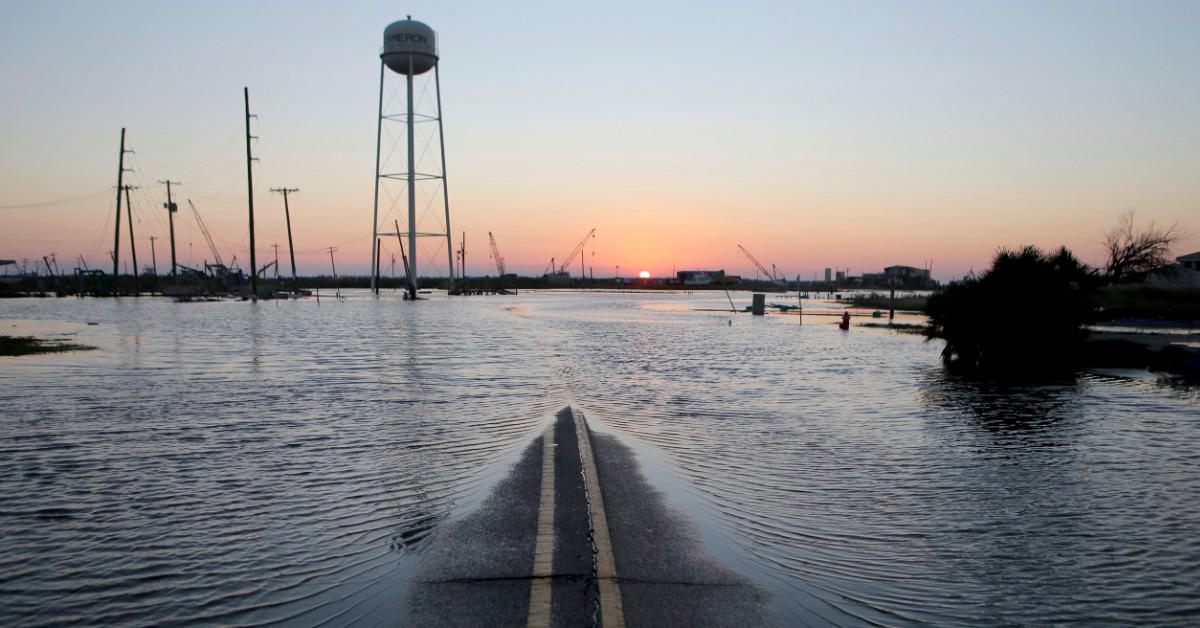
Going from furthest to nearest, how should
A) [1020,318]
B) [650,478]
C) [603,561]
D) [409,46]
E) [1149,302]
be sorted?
1. [409,46]
2. [1149,302]
3. [1020,318]
4. [650,478]
5. [603,561]

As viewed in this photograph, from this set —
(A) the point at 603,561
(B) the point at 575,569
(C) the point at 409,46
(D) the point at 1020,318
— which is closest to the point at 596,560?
(A) the point at 603,561

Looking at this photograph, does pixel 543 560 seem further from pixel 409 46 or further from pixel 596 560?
pixel 409 46

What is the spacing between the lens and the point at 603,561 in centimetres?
668

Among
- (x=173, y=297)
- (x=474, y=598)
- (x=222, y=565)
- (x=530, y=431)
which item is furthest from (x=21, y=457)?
(x=173, y=297)

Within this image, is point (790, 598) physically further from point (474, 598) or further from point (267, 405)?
point (267, 405)

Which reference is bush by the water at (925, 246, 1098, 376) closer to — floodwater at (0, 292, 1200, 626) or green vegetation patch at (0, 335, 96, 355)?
floodwater at (0, 292, 1200, 626)

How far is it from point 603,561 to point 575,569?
326 millimetres

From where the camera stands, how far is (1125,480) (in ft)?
35.1

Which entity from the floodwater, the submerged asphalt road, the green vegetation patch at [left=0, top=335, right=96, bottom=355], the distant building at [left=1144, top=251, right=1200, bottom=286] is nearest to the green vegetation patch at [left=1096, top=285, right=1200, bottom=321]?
the distant building at [left=1144, top=251, right=1200, bottom=286]

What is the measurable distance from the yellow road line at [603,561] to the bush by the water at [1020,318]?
22.5 meters

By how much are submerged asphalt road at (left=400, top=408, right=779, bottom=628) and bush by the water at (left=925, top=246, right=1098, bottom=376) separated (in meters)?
23.5

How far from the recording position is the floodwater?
6.28 metres

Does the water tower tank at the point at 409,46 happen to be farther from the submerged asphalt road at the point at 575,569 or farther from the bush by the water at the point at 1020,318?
the submerged asphalt road at the point at 575,569

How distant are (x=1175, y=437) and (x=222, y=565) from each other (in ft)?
51.5
